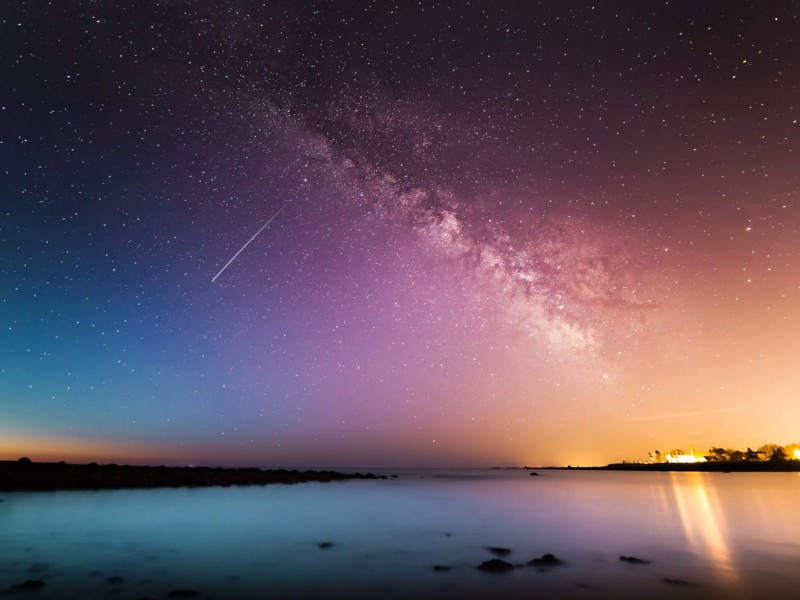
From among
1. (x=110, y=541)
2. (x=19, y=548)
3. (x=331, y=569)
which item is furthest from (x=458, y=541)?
(x=19, y=548)

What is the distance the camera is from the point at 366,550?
1503 centimetres

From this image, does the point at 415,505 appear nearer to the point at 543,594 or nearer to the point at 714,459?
the point at 543,594

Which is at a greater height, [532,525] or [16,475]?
[16,475]

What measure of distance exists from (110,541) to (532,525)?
1900cm

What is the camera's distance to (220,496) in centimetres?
3194

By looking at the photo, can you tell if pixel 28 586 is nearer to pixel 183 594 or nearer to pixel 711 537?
pixel 183 594

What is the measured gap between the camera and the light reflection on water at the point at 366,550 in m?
10.1

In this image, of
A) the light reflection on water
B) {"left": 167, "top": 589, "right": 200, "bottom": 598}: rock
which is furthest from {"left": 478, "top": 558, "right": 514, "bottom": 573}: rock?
{"left": 167, "top": 589, "right": 200, "bottom": 598}: rock

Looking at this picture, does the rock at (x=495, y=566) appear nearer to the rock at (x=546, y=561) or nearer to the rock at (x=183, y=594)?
the rock at (x=546, y=561)

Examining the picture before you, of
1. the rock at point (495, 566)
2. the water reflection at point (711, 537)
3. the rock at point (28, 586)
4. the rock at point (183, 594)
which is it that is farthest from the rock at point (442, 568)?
the rock at point (28, 586)

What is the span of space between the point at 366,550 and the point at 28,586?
9501 millimetres

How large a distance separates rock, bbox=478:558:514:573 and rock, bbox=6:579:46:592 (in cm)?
1079

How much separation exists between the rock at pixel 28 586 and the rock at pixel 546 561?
41.0ft

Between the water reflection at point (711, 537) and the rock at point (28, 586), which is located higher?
the rock at point (28, 586)
